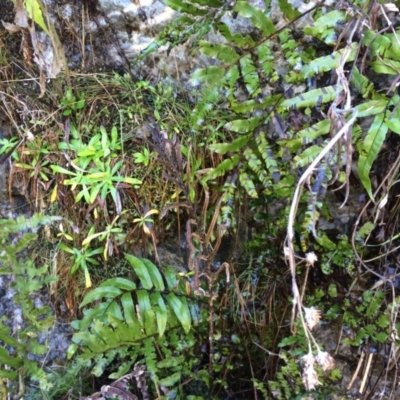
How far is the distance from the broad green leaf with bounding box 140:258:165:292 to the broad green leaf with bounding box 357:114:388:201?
35.0 inches

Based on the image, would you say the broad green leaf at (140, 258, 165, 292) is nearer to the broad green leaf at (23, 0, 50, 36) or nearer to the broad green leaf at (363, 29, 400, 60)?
the broad green leaf at (23, 0, 50, 36)

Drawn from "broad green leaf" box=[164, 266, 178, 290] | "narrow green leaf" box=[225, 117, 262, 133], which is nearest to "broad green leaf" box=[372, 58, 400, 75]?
"narrow green leaf" box=[225, 117, 262, 133]

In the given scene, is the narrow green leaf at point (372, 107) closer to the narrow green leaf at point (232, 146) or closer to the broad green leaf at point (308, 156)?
the broad green leaf at point (308, 156)

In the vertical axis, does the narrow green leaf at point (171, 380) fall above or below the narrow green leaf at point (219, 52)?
below

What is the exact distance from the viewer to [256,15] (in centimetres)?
162

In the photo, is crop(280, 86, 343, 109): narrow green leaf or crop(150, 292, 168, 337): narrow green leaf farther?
crop(150, 292, 168, 337): narrow green leaf

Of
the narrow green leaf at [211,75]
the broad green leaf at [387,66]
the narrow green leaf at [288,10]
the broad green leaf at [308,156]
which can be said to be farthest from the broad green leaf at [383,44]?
the narrow green leaf at [211,75]

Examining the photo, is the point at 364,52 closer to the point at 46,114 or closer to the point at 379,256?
the point at 379,256

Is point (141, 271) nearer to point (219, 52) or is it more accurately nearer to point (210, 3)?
point (219, 52)

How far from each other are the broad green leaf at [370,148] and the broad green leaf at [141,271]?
3.01 ft

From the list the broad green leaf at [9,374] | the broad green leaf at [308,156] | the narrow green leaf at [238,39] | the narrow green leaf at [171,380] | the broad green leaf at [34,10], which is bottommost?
the narrow green leaf at [171,380]

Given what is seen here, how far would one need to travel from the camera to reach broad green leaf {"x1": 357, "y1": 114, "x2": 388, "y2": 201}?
59.3 inches

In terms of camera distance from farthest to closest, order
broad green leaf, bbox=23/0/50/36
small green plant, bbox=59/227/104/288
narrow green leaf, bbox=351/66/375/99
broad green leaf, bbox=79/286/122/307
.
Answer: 1. small green plant, bbox=59/227/104/288
2. broad green leaf, bbox=79/286/122/307
3. narrow green leaf, bbox=351/66/375/99
4. broad green leaf, bbox=23/0/50/36

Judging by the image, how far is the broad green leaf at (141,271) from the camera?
1.83 m
